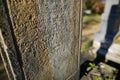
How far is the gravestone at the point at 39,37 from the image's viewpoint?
4.18 feet

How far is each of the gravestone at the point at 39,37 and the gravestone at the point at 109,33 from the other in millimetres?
2033

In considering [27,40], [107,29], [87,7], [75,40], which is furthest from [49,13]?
[87,7]

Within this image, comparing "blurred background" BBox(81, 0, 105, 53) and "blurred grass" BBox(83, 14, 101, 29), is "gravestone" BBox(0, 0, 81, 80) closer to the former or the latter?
"blurred background" BBox(81, 0, 105, 53)

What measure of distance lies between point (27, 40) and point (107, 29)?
3344 mm

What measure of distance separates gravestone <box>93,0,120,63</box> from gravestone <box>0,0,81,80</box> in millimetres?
2033

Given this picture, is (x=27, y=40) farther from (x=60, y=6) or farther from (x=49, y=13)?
(x=60, y=6)

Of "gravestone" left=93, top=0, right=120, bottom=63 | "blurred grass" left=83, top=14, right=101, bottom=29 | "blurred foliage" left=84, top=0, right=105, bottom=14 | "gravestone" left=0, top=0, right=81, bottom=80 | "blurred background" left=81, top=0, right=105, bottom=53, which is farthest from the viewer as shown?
"blurred foliage" left=84, top=0, right=105, bottom=14

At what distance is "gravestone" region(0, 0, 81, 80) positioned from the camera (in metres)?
1.27

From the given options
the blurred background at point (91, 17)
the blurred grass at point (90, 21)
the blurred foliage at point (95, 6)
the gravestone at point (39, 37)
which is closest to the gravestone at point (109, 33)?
the gravestone at point (39, 37)

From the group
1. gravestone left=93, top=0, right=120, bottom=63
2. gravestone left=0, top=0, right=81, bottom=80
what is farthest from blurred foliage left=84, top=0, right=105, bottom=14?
gravestone left=0, top=0, right=81, bottom=80

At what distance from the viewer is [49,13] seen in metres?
1.57

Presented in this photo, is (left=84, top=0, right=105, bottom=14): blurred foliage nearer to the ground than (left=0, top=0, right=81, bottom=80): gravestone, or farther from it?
nearer to the ground

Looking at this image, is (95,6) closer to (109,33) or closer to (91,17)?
(91,17)

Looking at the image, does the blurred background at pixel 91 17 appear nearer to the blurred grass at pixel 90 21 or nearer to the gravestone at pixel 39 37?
the blurred grass at pixel 90 21
